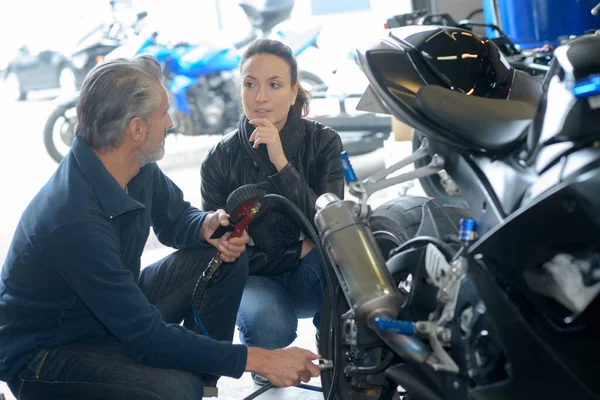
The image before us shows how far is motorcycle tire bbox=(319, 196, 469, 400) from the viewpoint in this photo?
1.83m

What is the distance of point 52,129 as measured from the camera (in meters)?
5.39

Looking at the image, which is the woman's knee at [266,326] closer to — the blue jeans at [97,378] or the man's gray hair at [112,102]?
the blue jeans at [97,378]

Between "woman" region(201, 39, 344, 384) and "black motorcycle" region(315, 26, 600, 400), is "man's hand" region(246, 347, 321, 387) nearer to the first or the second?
"black motorcycle" region(315, 26, 600, 400)

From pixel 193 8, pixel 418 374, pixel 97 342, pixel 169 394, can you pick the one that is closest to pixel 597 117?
pixel 418 374

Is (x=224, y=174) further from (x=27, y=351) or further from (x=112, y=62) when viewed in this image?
(x=27, y=351)

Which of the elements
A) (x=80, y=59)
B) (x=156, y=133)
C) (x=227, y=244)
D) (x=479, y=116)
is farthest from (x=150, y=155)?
(x=80, y=59)

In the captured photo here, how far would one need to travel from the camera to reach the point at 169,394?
166 centimetres

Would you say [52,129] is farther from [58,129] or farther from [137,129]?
[137,129]

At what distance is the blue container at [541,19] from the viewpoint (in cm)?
384

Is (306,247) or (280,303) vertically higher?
(306,247)

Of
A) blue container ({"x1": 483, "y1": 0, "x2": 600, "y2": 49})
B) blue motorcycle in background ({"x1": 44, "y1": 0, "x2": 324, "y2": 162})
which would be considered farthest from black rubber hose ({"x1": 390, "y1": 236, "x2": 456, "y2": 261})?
blue motorcycle in background ({"x1": 44, "y1": 0, "x2": 324, "y2": 162})

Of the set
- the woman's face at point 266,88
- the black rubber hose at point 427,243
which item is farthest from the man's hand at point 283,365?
the woman's face at point 266,88

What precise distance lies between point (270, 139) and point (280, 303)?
45 centimetres

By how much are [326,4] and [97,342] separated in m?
8.97
